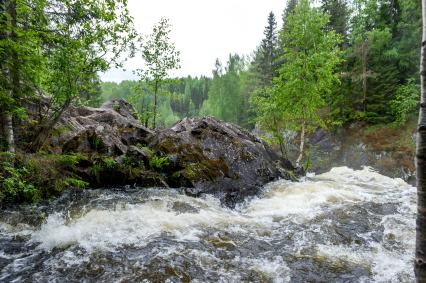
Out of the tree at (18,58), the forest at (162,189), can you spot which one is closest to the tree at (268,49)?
the forest at (162,189)

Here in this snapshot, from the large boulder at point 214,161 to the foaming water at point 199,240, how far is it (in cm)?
93

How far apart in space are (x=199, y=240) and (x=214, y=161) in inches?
234

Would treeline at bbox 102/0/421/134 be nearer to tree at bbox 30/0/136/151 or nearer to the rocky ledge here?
the rocky ledge

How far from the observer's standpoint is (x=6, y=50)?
24.2 feet

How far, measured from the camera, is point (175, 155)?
12.5 m

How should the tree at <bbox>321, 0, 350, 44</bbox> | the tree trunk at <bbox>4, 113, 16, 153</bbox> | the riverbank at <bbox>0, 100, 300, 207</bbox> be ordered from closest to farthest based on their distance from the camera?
the tree trunk at <bbox>4, 113, 16, 153</bbox>
the riverbank at <bbox>0, 100, 300, 207</bbox>
the tree at <bbox>321, 0, 350, 44</bbox>

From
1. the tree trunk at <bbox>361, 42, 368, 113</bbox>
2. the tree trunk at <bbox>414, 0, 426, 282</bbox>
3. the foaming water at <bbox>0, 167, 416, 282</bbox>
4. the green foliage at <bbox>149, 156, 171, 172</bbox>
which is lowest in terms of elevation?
the foaming water at <bbox>0, 167, 416, 282</bbox>

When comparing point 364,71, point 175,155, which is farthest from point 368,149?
point 175,155

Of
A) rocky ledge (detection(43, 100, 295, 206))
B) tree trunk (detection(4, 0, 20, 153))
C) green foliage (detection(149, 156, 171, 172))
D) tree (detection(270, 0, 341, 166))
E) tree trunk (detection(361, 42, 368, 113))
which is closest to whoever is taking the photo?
tree trunk (detection(4, 0, 20, 153))

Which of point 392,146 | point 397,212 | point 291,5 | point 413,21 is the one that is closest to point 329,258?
point 397,212

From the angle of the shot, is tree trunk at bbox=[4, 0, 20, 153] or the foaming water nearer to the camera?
the foaming water

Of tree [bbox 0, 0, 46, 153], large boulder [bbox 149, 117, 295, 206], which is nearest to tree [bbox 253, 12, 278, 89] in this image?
large boulder [bbox 149, 117, 295, 206]

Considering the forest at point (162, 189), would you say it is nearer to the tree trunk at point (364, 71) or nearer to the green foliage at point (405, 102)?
the green foliage at point (405, 102)

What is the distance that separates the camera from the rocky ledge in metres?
11.6
